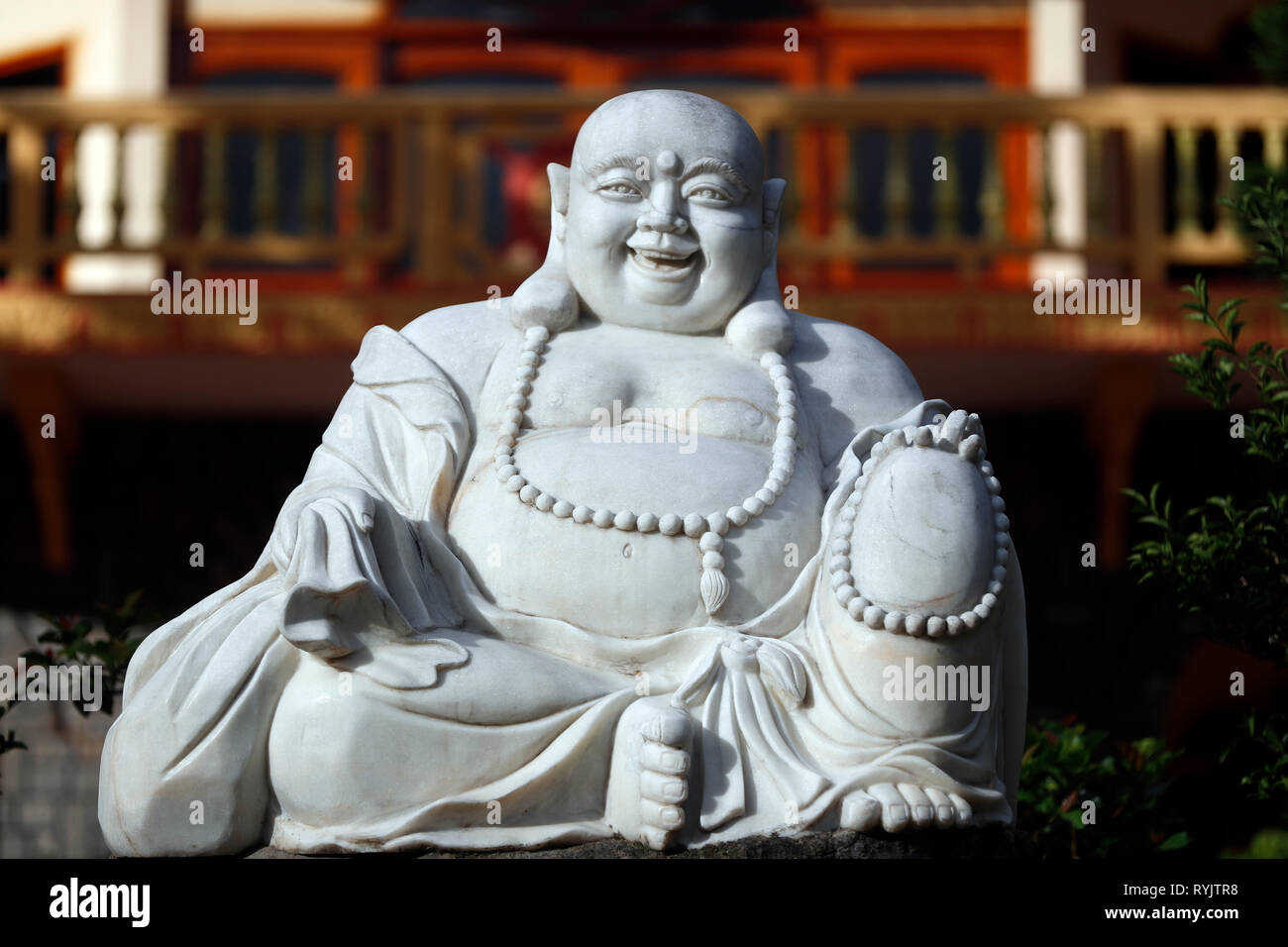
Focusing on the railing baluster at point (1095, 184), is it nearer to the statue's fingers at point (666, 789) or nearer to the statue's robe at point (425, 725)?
the statue's robe at point (425, 725)

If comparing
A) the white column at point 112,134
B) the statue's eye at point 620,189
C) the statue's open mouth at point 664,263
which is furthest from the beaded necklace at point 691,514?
the white column at point 112,134

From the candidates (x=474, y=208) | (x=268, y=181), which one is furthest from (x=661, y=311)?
(x=268, y=181)

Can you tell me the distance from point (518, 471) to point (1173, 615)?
20.0 ft

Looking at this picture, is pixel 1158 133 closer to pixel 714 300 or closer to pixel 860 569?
pixel 714 300

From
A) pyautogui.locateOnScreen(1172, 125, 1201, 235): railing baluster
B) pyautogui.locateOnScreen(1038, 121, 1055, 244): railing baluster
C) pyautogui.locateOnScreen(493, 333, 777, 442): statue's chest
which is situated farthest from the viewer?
pyautogui.locateOnScreen(1172, 125, 1201, 235): railing baluster

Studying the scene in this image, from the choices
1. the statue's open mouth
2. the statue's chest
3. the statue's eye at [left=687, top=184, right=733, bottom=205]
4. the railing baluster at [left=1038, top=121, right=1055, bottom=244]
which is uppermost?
the railing baluster at [left=1038, top=121, right=1055, bottom=244]

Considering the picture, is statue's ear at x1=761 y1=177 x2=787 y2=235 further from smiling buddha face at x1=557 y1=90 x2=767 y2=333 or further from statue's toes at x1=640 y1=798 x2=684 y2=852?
statue's toes at x1=640 y1=798 x2=684 y2=852

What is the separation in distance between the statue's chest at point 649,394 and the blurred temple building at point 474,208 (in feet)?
14.4

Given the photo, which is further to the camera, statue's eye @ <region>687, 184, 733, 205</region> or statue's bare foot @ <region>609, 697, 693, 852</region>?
statue's eye @ <region>687, 184, 733, 205</region>

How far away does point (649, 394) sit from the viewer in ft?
16.0

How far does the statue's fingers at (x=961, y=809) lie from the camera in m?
4.25

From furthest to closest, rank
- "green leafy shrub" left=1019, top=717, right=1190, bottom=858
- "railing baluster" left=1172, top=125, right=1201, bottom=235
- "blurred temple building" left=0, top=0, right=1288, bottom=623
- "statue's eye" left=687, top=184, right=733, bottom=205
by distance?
"railing baluster" left=1172, top=125, right=1201, bottom=235 → "blurred temple building" left=0, top=0, right=1288, bottom=623 → "green leafy shrub" left=1019, top=717, right=1190, bottom=858 → "statue's eye" left=687, top=184, right=733, bottom=205

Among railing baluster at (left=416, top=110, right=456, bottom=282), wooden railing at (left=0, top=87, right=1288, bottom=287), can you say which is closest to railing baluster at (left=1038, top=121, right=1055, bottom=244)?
wooden railing at (left=0, top=87, right=1288, bottom=287)

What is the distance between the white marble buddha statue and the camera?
4.22 m
